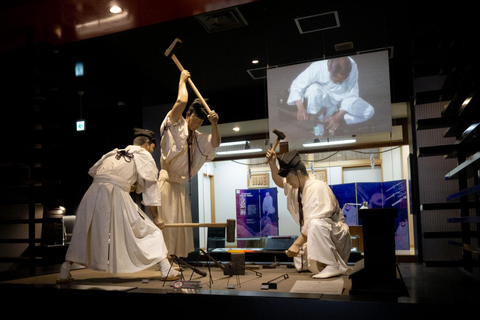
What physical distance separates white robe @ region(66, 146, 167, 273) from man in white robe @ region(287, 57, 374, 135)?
2646 millimetres

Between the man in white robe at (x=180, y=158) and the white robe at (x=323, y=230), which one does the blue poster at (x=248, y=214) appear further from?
the white robe at (x=323, y=230)

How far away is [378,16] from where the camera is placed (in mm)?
5281

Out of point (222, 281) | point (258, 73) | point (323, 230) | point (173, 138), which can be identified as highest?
point (258, 73)

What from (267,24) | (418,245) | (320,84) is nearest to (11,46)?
(267,24)

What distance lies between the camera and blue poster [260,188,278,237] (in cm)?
822

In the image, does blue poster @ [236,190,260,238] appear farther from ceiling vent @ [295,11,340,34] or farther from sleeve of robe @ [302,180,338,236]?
sleeve of robe @ [302,180,338,236]

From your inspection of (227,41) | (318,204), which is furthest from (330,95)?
(318,204)

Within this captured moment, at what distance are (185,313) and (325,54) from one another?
179 inches

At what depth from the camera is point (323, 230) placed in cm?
405

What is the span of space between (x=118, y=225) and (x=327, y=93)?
338 cm

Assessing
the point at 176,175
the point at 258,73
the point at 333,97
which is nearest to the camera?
the point at 176,175

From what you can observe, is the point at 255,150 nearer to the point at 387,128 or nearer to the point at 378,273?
the point at 387,128

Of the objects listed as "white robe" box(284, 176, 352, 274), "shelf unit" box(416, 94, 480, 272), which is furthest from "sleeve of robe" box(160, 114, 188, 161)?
"shelf unit" box(416, 94, 480, 272)

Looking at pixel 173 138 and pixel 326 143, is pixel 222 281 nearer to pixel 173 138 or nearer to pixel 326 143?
pixel 173 138
